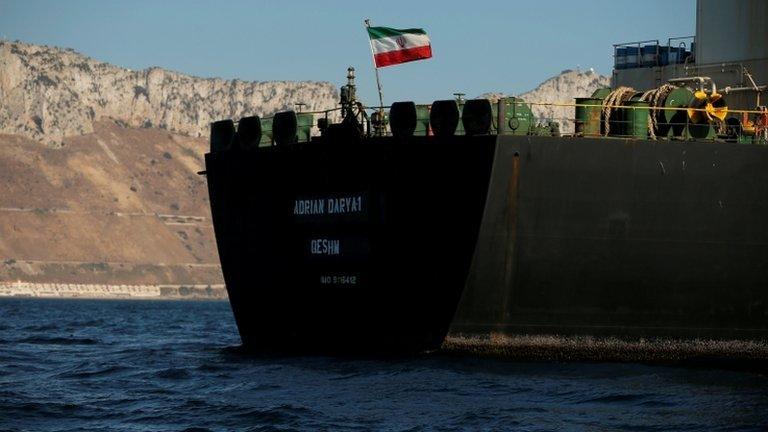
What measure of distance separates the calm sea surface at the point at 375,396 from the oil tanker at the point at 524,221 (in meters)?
1.14

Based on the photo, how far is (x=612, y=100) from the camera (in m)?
30.6

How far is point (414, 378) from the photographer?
25.9 metres

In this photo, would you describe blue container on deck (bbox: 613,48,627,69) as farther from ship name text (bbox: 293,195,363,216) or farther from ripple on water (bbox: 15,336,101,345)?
ripple on water (bbox: 15,336,101,345)

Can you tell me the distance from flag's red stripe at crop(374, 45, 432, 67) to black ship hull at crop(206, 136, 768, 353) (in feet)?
7.35

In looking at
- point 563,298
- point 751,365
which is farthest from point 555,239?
point 751,365

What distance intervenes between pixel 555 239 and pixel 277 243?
732 cm

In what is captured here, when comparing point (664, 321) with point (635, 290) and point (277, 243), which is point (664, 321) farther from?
point (277, 243)

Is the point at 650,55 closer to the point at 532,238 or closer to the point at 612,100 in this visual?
the point at 612,100

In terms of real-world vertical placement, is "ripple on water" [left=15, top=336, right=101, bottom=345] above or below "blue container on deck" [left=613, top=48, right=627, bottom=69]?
below

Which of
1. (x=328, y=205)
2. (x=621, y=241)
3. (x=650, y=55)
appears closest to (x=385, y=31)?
(x=328, y=205)

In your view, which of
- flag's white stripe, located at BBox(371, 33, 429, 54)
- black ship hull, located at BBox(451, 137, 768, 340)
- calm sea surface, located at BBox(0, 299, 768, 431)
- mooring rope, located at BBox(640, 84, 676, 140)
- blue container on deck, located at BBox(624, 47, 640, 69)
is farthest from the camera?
blue container on deck, located at BBox(624, 47, 640, 69)

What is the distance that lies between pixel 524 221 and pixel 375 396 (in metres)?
5.32

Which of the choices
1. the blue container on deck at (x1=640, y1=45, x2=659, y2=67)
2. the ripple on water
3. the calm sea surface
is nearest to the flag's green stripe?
the calm sea surface

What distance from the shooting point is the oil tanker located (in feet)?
90.9
